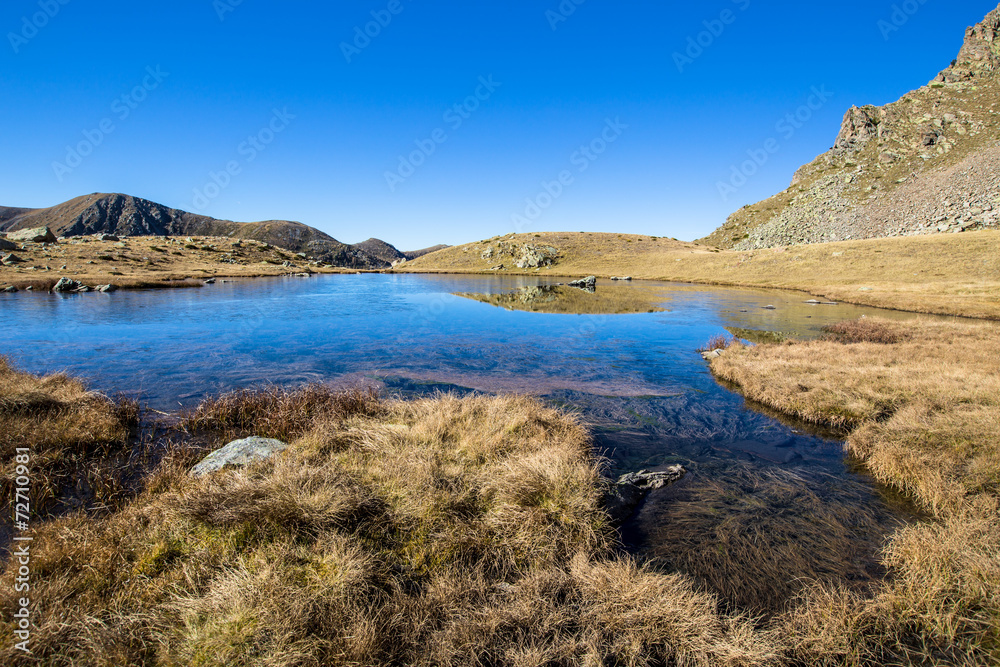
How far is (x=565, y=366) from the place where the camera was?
1709cm

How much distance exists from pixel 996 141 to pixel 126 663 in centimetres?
14904

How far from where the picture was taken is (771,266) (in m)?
67.0

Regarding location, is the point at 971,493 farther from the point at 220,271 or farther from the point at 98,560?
the point at 220,271

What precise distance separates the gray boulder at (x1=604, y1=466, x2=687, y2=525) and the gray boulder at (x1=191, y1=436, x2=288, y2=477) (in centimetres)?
611

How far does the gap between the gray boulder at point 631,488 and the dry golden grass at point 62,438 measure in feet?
27.0

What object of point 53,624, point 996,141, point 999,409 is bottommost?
point 53,624

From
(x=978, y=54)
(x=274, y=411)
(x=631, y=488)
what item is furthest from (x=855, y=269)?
(x=978, y=54)

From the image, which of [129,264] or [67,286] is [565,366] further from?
[129,264]

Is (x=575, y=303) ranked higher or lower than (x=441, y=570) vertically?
higher

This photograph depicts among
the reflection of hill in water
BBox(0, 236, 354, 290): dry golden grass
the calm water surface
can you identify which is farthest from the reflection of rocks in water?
BBox(0, 236, 354, 290): dry golden grass

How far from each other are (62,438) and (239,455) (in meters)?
3.98

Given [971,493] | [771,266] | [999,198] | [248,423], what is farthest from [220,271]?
[999,198]

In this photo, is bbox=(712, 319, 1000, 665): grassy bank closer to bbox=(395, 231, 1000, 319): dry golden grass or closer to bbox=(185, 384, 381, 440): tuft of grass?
bbox=(185, 384, 381, 440): tuft of grass

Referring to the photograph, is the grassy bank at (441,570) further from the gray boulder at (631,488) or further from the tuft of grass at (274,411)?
the tuft of grass at (274,411)
